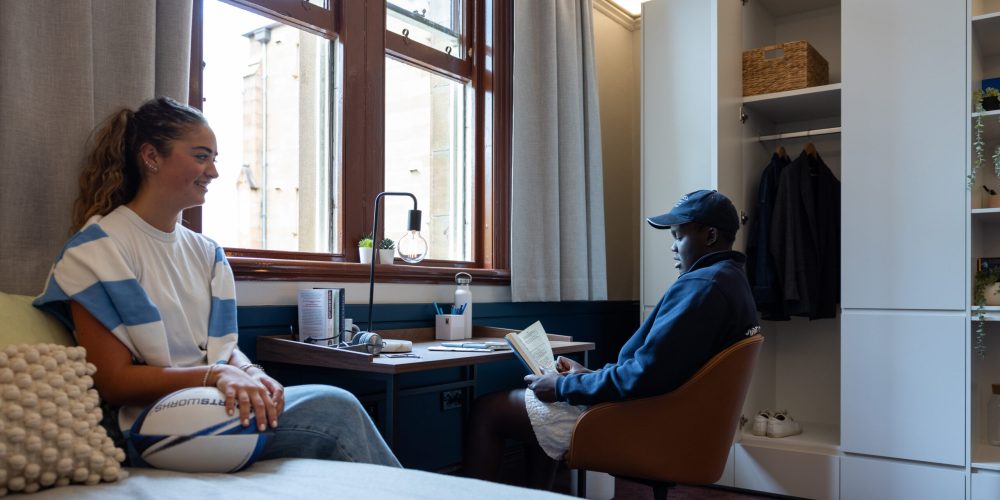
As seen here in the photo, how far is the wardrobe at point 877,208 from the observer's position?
2.94 m

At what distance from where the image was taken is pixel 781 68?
348cm

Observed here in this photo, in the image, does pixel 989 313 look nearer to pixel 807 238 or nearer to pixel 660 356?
pixel 807 238

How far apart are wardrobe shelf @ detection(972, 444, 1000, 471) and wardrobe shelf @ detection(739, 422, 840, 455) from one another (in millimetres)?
484

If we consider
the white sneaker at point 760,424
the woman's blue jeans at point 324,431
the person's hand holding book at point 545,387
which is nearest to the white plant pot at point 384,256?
the person's hand holding book at point 545,387

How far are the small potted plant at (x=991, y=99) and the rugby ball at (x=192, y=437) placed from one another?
9.65 feet

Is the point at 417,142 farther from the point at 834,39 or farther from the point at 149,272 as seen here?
the point at 834,39

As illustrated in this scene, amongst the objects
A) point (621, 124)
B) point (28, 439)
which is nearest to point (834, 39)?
point (621, 124)

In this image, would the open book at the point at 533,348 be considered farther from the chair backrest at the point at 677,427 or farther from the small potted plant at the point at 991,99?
the small potted plant at the point at 991,99

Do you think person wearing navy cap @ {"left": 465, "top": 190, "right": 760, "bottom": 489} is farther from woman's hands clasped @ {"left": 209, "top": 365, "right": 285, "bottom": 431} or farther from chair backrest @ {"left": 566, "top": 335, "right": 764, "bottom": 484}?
woman's hands clasped @ {"left": 209, "top": 365, "right": 285, "bottom": 431}

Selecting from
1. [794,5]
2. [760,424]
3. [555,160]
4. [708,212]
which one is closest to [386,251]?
[555,160]

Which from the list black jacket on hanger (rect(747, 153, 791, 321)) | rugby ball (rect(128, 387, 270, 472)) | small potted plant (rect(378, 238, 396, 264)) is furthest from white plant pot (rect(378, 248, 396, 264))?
black jacket on hanger (rect(747, 153, 791, 321))

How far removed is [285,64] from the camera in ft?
9.17

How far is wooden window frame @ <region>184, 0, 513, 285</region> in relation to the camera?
2520 millimetres

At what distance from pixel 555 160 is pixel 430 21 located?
0.80 m
